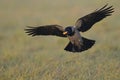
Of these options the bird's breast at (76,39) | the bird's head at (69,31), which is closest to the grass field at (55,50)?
the bird's breast at (76,39)

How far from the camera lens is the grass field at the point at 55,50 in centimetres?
925

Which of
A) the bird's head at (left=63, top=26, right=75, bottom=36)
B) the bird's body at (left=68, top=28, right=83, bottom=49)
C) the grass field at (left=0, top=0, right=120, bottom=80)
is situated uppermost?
the bird's head at (left=63, top=26, right=75, bottom=36)

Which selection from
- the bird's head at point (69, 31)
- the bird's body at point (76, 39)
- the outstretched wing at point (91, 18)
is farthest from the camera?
the outstretched wing at point (91, 18)

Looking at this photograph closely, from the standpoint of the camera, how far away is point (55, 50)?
12.5 meters

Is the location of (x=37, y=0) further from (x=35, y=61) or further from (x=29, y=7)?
(x=35, y=61)

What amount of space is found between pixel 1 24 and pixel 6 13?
2863 millimetres

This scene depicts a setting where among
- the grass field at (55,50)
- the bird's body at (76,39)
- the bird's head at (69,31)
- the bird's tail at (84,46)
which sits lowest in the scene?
the grass field at (55,50)

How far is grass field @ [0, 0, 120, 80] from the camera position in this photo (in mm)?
9250

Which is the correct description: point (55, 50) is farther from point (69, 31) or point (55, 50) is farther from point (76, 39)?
point (69, 31)

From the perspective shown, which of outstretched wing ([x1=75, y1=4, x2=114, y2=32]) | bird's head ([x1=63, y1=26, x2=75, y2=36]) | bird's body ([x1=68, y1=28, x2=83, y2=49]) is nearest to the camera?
bird's head ([x1=63, y1=26, x2=75, y2=36])

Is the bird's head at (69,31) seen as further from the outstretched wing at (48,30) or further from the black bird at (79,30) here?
the outstretched wing at (48,30)

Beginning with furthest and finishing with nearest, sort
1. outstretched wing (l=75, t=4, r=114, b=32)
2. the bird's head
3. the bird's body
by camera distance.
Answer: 1. outstretched wing (l=75, t=4, r=114, b=32)
2. the bird's body
3. the bird's head

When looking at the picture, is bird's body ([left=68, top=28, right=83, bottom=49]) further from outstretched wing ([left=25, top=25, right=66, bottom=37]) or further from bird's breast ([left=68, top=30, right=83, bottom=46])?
outstretched wing ([left=25, top=25, right=66, bottom=37])

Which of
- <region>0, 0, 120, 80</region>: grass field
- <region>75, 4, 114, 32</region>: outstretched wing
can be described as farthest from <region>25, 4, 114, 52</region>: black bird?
Result: <region>0, 0, 120, 80</region>: grass field
